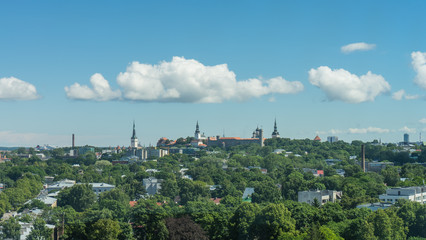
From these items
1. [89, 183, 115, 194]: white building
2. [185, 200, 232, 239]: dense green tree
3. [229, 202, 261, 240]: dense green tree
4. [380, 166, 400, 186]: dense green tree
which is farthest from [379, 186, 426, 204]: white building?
[89, 183, 115, 194]: white building

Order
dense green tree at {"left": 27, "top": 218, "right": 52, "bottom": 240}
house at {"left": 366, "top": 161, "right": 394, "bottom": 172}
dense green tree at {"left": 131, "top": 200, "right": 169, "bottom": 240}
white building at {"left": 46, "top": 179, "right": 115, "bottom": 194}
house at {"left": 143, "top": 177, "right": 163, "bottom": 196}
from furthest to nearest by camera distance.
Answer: house at {"left": 366, "top": 161, "right": 394, "bottom": 172}
house at {"left": 143, "top": 177, "right": 163, "bottom": 196}
white building at {"left": 46, "top": 179, "right": 115, "bottom": 194}
dense green tree at {"left": 27, "top": 218, "right": 52, "bottom": 240}
dense green tree at {"left": 131, "top": 200, "right": 169, "bottom": 240}

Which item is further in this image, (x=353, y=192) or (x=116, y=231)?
(x=353, y=192)

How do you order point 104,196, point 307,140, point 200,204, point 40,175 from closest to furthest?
point 200,204
point 104,196
point 40,175
point 307,140

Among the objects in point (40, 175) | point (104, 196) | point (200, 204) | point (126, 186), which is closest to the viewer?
point (200, 204)

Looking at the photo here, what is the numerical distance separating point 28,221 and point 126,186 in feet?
86.2

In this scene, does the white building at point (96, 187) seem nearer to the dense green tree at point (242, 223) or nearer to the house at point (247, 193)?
the house at point (247, 193)

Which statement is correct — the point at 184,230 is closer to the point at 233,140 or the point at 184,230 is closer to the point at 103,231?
the point at 103,231

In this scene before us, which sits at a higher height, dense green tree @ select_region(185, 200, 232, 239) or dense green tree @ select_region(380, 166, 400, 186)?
dense green tree @ select_region(380, 166, 400, 186)

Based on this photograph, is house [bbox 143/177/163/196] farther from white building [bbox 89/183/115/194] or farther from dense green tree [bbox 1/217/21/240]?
dense green tree [bbox 1/217/21/240]

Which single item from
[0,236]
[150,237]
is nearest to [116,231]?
[150,237]

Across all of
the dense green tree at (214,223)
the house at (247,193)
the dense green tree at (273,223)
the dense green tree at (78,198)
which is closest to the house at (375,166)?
the house at (247,193)

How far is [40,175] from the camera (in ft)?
A: 304

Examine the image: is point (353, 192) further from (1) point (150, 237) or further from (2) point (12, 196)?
(2) point (12, 196)

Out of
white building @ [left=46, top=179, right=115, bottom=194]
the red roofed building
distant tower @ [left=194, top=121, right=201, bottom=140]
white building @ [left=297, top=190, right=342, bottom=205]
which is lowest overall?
white building @ [left=46, top=179, right=115, bottom=194]
